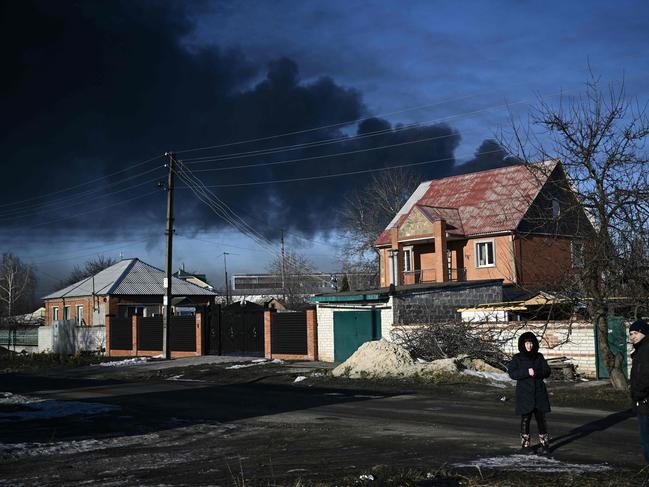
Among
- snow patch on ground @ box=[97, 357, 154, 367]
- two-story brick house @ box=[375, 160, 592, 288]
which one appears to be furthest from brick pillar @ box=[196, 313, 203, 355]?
two-story brick house @ box=[375, 160, 592, 288]

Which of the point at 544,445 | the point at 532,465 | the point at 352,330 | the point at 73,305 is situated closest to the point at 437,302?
the point at 352,330

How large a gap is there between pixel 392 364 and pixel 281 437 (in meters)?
11.8

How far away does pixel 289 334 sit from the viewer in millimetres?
32656

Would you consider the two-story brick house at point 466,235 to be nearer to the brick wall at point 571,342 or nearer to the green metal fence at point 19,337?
the brick wall at point 571,342

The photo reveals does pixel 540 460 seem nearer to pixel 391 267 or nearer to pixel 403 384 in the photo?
pixel 403 384

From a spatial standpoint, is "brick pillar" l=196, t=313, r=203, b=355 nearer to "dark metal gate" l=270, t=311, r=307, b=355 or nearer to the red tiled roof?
"dark metal gate" l=270, t=311, r=307, b=355

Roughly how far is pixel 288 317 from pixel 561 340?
43.2 feet

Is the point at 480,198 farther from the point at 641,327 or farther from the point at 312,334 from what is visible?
the point at 641,327

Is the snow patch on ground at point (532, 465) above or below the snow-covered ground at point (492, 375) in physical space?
below

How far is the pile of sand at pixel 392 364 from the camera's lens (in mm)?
22578

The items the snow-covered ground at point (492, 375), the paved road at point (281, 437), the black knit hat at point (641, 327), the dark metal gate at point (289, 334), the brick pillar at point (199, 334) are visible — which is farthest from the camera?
the brick pillar at point (199, 334)

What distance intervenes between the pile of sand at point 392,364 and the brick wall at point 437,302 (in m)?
3.75

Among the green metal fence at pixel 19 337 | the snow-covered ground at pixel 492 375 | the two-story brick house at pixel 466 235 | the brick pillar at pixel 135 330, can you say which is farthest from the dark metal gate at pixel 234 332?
the green metal fence at pixel 19 337

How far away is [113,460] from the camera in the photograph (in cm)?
1051
